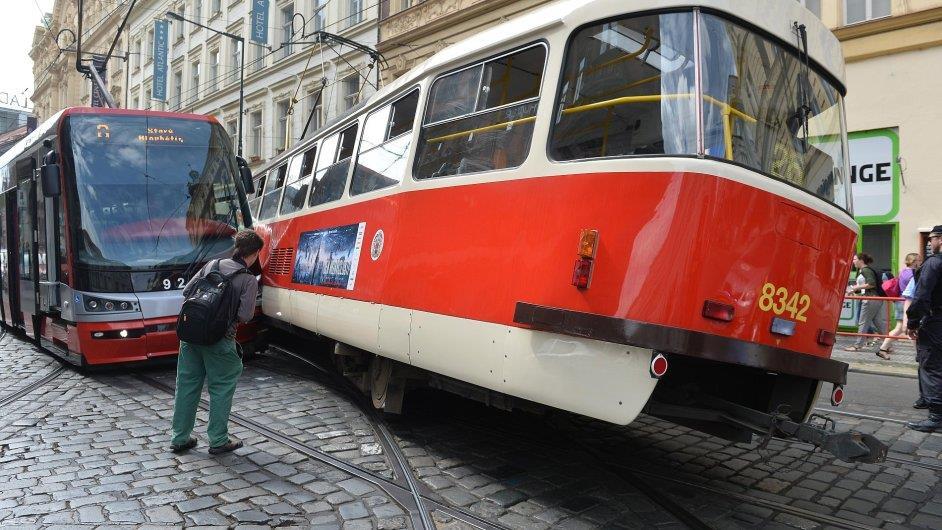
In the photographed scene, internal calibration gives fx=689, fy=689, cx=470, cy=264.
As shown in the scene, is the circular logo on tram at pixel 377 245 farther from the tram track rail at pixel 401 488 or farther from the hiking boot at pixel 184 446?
the hiking boot at pixel 184 446

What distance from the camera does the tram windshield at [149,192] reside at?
25.3 ft

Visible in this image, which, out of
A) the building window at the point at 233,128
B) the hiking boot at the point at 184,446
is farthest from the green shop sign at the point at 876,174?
the building window at the point at 233,128

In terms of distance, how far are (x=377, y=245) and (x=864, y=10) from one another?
12.3 meters

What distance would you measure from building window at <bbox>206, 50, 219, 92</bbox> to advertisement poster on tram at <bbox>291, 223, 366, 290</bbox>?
29.8 m

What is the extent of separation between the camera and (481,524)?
3.62 meters

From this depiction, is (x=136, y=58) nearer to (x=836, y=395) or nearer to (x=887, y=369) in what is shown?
(x=887, y=369)

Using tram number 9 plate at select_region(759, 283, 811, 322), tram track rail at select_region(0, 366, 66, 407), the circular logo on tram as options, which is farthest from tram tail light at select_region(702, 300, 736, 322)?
tram track rail at select_region(0, 366, 66, 407)

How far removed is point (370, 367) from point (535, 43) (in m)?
3.05

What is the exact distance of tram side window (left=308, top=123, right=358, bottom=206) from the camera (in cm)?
656

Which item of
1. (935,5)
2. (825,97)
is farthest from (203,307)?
(935,5)

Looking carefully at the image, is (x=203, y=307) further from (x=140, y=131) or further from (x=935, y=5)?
(x=935, y=5)

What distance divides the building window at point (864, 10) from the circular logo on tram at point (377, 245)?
1207cm

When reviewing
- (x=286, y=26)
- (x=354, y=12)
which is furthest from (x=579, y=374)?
(x=286, y=26)

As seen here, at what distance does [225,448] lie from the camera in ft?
15.8
